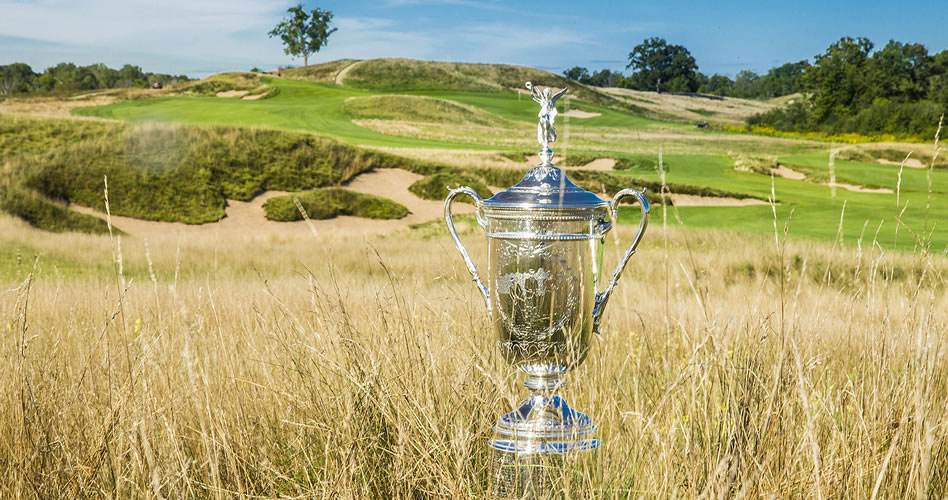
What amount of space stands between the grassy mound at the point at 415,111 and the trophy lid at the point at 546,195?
33.1 metres

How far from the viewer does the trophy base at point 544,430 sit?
240cm

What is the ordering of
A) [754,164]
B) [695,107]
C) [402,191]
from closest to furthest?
[402,191], [754,164], [695,107]

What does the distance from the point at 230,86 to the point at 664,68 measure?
109 feet

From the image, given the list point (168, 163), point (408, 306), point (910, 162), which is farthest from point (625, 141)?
point (408, 306)

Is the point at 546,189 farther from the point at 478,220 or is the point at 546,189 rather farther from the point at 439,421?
the point at 439,421

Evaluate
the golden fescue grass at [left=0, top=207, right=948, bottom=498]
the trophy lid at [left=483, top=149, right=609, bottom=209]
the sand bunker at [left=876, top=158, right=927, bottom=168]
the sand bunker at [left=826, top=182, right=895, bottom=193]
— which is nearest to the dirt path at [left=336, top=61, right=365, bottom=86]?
the sand bunker at [left=876, top=158, right=927, bottom=168]

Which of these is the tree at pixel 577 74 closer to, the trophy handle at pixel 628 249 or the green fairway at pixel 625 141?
the green fairway at pixel 625 141

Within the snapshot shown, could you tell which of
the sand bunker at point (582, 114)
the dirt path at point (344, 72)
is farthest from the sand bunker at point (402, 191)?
the dirt path at point (344, 72)

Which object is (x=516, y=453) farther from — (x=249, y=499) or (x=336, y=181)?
(x=336, y=181)

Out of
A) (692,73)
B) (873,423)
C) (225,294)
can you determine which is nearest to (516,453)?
(873,423)

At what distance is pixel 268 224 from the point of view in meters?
17.3

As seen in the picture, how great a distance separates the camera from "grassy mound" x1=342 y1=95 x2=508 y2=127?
3559 centimetres

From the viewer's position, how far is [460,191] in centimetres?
267

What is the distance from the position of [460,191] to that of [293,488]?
4.33ft
